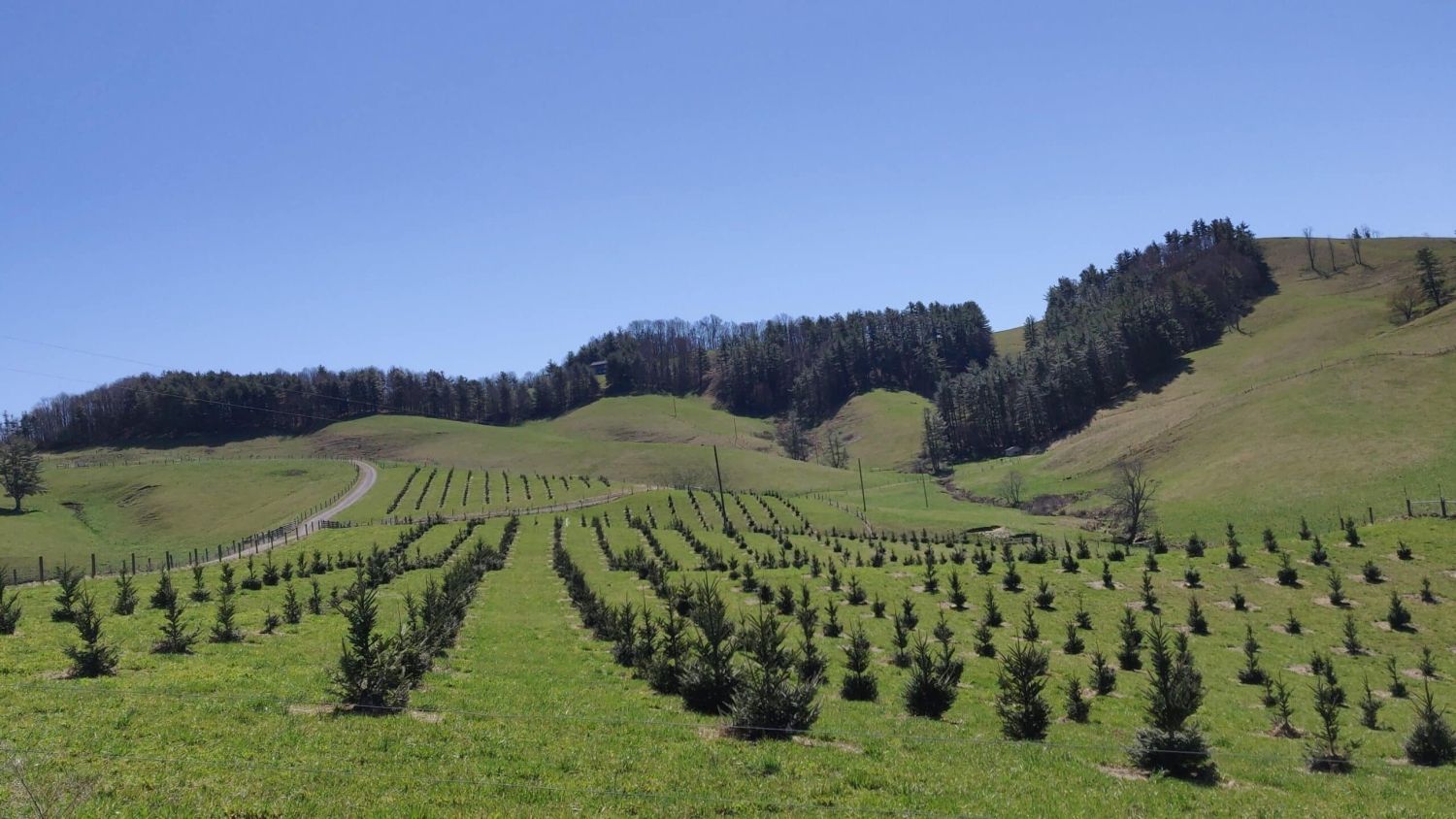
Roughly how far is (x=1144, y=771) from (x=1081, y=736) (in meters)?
4.01

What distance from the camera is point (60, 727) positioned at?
1412 centimetres

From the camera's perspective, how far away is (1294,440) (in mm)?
94438

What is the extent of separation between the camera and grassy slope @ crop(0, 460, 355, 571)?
97.4 m

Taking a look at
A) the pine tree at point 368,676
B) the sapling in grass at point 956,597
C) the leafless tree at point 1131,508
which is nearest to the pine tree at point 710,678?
the pine tree at point 368,676

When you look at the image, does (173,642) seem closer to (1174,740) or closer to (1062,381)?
(1174,740)

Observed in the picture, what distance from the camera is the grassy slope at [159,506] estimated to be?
97438mm

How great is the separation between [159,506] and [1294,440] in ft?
526

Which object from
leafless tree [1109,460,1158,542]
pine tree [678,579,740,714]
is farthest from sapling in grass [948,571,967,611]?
leafless tree [1109,460,1158,542]

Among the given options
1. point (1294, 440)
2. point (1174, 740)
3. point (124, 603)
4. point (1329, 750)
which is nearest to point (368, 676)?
point (1174, 740)

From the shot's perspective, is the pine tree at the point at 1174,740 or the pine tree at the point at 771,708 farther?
the pine tree at the point at 771,708

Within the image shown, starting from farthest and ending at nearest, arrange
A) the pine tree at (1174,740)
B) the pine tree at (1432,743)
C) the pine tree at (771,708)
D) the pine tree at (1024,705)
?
the pine tree at (1432,743), the pine tree at (1024,705), the pine tree at (771,708), the pine tree at (1174,740)

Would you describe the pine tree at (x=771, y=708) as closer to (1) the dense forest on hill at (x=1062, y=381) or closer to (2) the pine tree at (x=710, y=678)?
(2) the pine tree at (x=710, y=678)

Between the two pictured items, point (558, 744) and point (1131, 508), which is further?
point (1131, 508)

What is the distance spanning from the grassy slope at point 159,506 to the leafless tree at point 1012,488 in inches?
4110
